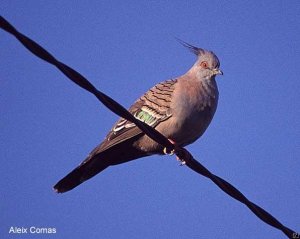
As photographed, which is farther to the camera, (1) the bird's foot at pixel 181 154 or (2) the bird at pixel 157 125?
(2) the bird at pixel 157 125

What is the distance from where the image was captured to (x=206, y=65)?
22.1 ft

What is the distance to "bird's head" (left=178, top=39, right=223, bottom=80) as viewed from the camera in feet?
21.6

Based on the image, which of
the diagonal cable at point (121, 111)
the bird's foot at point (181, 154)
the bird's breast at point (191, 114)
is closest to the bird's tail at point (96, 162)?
the bird's breast at point (191, 114)

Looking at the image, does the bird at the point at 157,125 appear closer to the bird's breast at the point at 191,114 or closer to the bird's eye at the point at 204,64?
the bird's breast at the point at 191,114

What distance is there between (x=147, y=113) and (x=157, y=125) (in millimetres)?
250

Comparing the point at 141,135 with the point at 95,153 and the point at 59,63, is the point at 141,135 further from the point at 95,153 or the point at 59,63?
the point at 59,63

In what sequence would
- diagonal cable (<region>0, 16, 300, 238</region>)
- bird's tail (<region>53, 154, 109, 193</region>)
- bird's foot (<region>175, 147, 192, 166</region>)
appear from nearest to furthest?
diagonal cable (<region>0, 16, 300, 238</region>) < bird's foot (<region>175, 147, 192, 166</region>) < bird's tail (<region>53, 154, 109, 193</region>)

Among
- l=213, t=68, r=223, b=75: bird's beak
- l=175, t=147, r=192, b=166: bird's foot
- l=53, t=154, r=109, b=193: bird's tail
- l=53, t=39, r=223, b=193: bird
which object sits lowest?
l=175, t=147, r=192, b=166: bird's foot

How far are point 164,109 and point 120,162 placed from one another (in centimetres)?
85

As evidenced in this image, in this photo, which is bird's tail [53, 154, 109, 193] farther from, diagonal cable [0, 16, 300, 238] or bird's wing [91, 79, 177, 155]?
diagonal cable [0, 16, 300, 238]

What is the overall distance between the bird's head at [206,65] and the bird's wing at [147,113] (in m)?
0.42

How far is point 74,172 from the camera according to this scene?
5.73m

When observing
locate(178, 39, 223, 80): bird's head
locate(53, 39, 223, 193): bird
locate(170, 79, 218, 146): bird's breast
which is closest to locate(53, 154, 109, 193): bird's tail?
locate(53, 39, 223, 193): bird

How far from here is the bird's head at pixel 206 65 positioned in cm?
658
